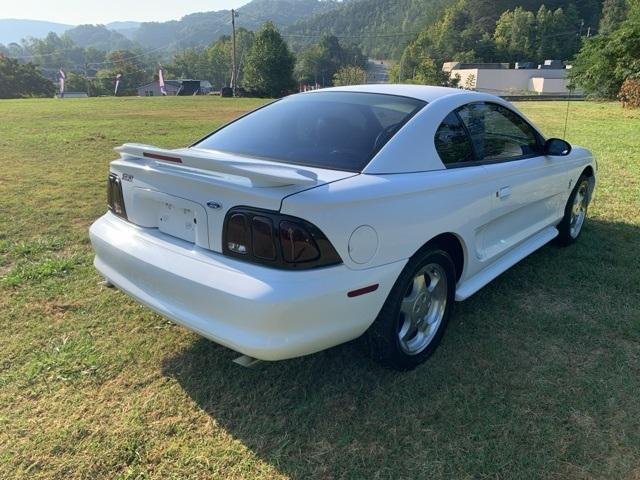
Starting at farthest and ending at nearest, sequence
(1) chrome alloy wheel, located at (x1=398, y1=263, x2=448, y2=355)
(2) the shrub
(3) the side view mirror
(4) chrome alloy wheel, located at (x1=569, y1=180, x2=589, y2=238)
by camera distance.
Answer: (2) the shrub
(4) chrome alloy wheel, located at (x1=569, y1=180, x2=589, y2=238)
(3) the side view mirror
(1) chrome alloy wheel, located at (x1=398, y1=263, x2=448, y2=355)

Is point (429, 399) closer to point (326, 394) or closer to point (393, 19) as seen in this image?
point (326, 394)

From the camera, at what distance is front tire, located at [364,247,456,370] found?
2557mm

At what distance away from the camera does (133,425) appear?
2402 mm

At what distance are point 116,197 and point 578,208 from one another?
Answer: 162 inches

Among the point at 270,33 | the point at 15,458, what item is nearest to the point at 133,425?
the point at 15,458

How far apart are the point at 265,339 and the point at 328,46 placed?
129815 millimetres

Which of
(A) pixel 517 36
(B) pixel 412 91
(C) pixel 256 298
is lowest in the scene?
(C) pixel 256 298

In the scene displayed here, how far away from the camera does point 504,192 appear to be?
10.9 ft

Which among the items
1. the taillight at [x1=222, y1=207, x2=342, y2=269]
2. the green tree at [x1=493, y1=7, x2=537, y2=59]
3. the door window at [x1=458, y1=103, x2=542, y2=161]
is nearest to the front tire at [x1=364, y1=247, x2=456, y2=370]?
the taillight at [x1=222, y1=207, x2=342, y2=269]

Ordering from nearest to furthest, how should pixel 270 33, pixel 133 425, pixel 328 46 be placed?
1. pixel 133 425
2. pixel 270 33
3. pixel 328 46

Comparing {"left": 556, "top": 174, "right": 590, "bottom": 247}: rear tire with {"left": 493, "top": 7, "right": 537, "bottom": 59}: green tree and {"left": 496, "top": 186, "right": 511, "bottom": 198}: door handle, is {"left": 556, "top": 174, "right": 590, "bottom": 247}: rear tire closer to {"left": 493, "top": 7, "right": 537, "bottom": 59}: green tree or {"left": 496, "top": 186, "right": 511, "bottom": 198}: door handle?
{"left": 496, "top": 186, "right": 511, "bottom": 198}: door handle

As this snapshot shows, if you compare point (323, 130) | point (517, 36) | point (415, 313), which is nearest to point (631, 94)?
point (323, 130)

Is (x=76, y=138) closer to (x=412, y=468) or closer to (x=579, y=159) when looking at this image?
(x=579, y=159)

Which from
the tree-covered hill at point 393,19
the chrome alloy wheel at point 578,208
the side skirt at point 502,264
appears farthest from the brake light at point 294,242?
the tree-covered hill at point 393,19
